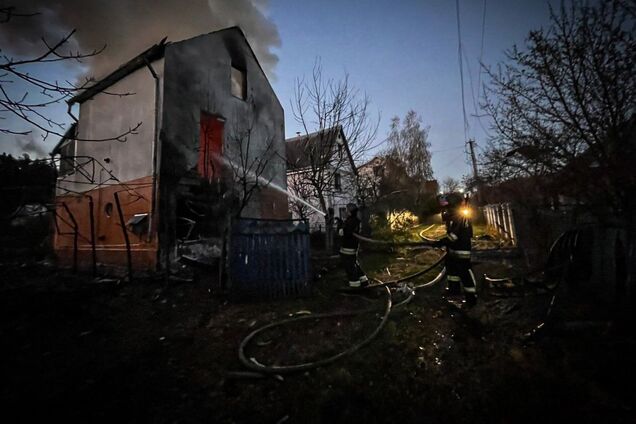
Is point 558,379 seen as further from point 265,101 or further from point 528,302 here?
point 265,101

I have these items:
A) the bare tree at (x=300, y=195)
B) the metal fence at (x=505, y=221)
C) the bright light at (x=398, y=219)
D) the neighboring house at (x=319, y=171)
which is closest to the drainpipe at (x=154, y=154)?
the neighboring house at (x=319, y=171)

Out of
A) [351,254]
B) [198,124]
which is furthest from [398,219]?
[198,124]

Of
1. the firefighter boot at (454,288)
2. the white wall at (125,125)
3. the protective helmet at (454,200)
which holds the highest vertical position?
the white wall at (125,125)

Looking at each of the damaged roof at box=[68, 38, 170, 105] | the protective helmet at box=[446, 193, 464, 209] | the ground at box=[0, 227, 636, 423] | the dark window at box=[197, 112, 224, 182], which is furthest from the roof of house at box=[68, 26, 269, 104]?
the protective helmet at box=[446, 193, 464, 209]

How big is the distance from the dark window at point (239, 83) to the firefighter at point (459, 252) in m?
9.91

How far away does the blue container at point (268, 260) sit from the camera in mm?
5809

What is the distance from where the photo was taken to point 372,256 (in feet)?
35.3

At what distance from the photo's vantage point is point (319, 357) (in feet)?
11.7

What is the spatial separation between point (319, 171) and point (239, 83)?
17.0ft

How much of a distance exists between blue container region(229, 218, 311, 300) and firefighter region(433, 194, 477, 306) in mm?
2874

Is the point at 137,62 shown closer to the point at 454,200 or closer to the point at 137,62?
the point at 137,62

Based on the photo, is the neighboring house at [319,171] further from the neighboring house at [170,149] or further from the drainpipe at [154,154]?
the drainpipe at [154,154]

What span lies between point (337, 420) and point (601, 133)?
19.1 ft

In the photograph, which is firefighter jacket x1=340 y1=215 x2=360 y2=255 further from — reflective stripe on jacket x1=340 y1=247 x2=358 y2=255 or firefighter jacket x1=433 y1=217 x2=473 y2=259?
firefighter jacket x1=433 y1=217 x2=473 y2=259
